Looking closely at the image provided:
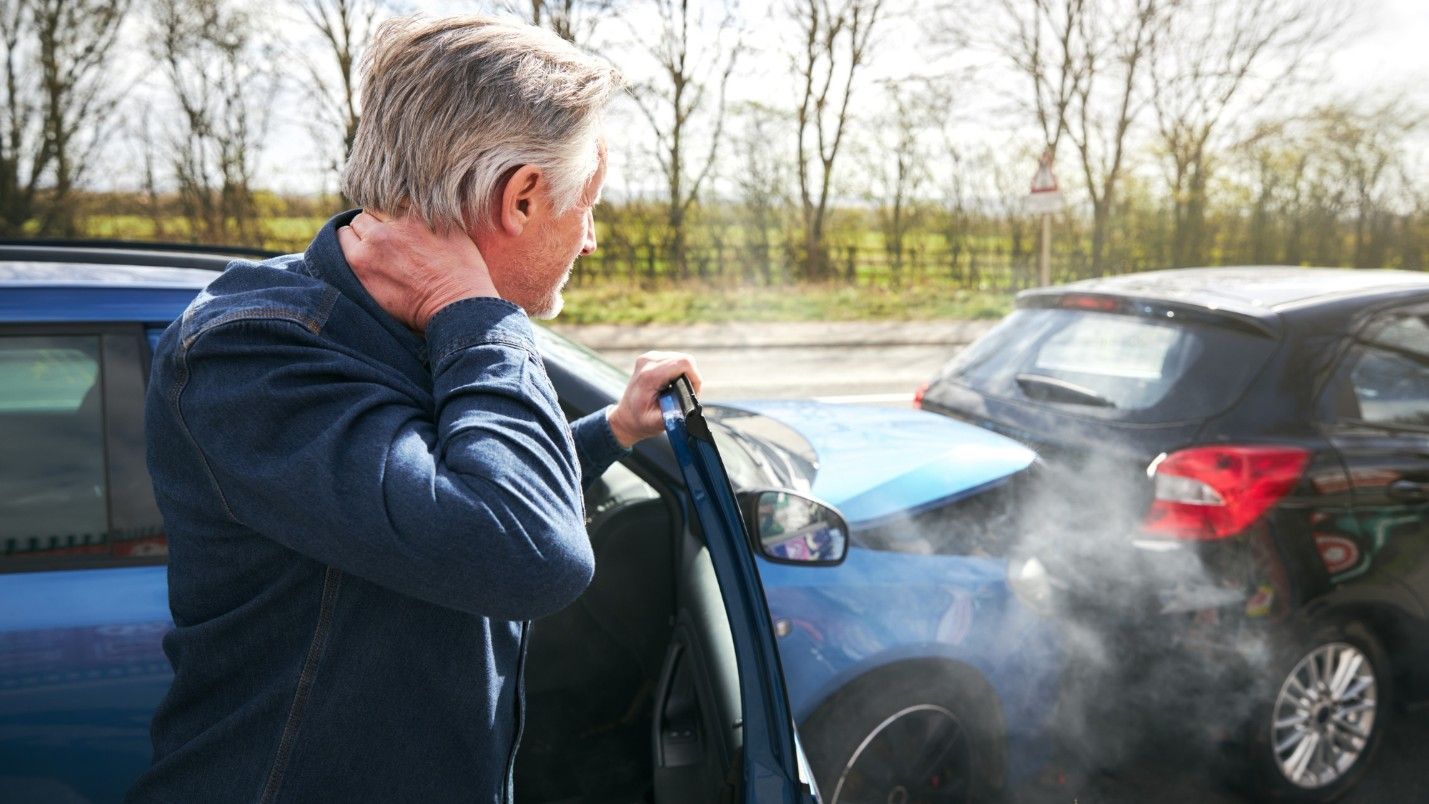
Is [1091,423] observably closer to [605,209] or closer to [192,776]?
[192,776]

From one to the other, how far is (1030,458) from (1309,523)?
0.89 m

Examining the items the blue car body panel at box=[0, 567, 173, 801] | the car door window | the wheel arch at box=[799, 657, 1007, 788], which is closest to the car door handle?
the car door window

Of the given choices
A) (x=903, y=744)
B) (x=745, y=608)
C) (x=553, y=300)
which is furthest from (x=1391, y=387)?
(x=553, y=300)

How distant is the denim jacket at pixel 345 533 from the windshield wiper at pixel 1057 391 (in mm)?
2648

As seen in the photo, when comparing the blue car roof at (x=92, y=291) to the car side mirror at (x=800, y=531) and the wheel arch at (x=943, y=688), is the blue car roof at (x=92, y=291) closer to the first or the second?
the car side mirror at (x=800, y=531)

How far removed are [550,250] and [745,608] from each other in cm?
52

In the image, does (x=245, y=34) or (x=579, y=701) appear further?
(x=245, y=34)

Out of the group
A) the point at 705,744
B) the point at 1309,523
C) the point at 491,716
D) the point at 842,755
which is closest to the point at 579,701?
the point at 705,744

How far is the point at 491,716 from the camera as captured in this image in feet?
3.58

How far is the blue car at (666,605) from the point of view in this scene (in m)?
1.66

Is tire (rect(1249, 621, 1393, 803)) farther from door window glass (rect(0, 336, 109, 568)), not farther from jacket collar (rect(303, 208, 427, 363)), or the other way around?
door window glass (rect(0, 336, 109, 568))

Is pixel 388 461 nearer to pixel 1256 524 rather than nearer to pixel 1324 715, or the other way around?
pixel 1256 524

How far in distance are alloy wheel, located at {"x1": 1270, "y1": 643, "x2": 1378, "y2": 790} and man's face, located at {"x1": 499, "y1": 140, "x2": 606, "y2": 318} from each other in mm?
2781

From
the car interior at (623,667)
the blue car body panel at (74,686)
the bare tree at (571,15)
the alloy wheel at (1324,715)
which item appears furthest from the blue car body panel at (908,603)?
the bare tree at (571,15)
